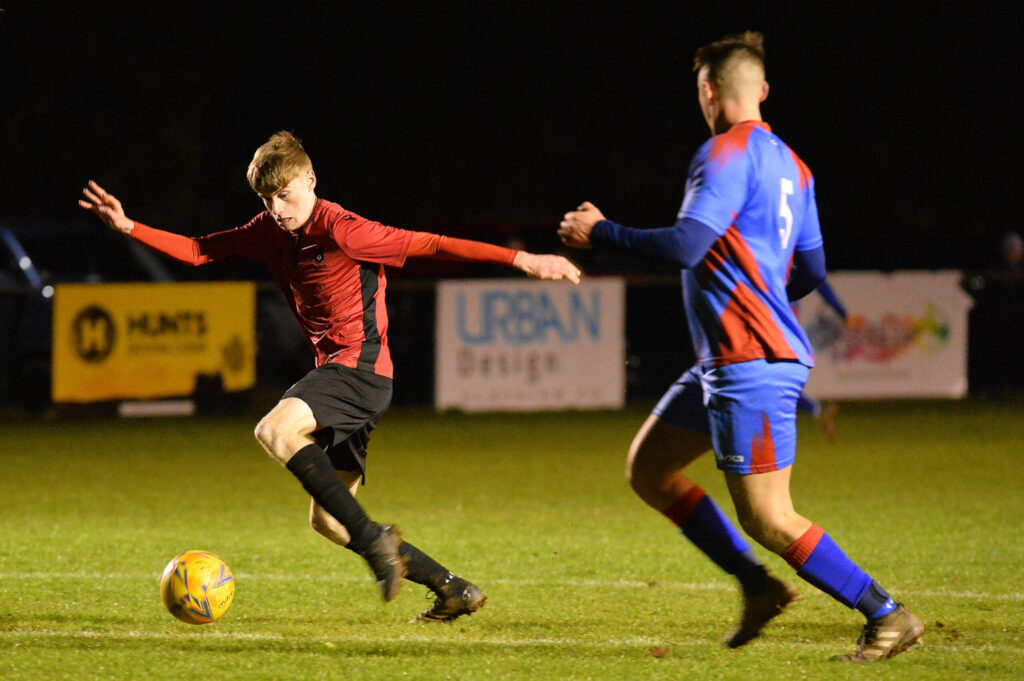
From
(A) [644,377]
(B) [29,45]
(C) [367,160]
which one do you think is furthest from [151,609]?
(C) [367,160]

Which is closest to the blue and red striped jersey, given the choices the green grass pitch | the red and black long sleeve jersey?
the red and black long sleeve jersey

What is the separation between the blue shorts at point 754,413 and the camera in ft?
17.0

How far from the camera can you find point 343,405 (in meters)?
5.98

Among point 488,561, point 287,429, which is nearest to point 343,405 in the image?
point 287,429

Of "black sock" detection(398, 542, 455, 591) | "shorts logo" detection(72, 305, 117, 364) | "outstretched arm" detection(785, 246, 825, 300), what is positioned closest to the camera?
"outstretched arm" detection(785, 246, 825, 300)

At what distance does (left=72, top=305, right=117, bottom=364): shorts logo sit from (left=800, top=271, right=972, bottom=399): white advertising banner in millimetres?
7103

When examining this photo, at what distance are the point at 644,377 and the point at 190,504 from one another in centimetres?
781

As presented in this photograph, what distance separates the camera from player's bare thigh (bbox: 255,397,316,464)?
226 inches

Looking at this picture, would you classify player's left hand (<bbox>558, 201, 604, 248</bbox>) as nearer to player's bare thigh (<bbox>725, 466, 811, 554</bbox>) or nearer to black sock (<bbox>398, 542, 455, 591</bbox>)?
player's bare thigh (<bbox>725, 466, 811, 554</bbox>)

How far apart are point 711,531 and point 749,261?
1.09m

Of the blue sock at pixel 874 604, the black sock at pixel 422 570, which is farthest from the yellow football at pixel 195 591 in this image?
the blue sock at pixel 874 604

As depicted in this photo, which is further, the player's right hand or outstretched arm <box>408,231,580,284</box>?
the player's right hand

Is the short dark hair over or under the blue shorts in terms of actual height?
over

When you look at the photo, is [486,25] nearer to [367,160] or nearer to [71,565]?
[367,160]
